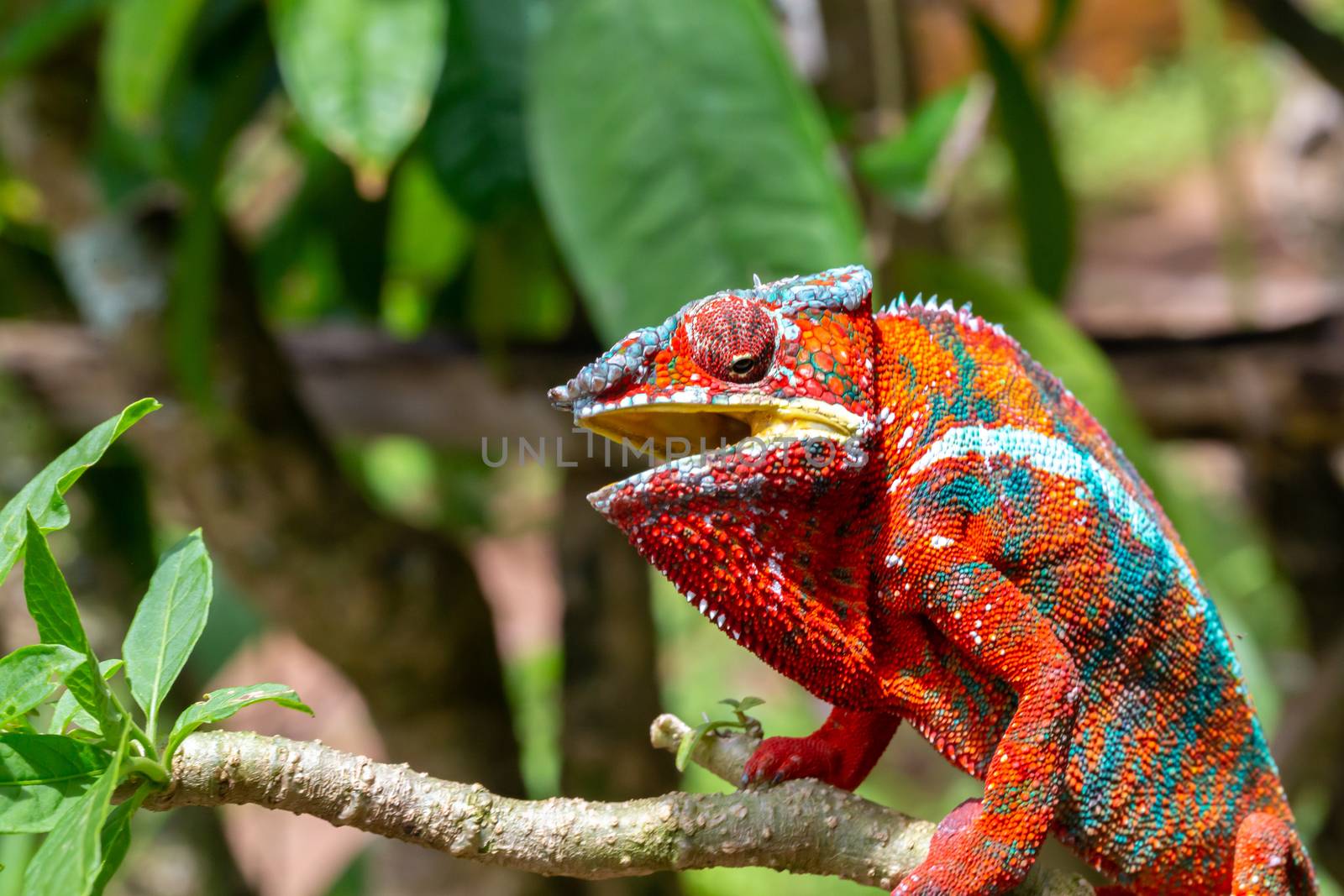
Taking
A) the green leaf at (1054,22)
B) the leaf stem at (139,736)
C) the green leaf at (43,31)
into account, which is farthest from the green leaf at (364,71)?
the green leaf at (1054,22)

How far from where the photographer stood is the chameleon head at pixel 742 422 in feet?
2.01

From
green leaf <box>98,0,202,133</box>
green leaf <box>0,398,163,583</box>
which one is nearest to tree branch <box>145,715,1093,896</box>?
green leaf <box>0,398,163,583</box>

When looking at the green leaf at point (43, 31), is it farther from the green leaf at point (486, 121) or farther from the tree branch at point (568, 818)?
the tree branch at point (568, 818)

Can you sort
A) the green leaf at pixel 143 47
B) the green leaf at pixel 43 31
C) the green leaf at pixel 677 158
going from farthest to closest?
the green leaf at pixel 43 31 < the green leaf at pixel 143 47 < the green leaf at pixel 677 158

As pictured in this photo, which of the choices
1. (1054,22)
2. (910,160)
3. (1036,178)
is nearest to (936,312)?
(910,160)

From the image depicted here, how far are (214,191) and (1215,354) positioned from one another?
1.44 meters

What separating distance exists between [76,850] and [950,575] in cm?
41

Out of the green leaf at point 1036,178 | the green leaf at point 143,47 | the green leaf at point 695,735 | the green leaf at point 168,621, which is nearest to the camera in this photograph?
the green leaf at point 168,621

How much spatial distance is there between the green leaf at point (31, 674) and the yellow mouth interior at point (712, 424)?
0.25m

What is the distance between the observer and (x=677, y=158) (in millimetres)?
1143

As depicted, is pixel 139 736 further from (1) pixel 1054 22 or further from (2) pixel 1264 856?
(1) pixel 1054 22

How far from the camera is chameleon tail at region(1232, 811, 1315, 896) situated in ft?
2.27

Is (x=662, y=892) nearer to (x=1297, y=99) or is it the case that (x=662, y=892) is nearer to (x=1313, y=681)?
(x=1313, y=681)

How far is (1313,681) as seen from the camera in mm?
1863
